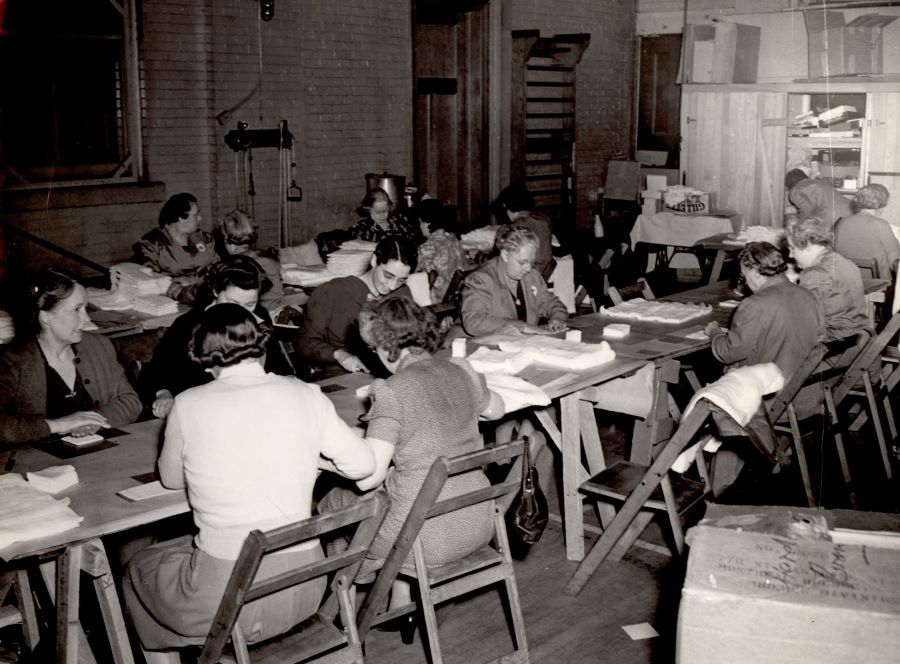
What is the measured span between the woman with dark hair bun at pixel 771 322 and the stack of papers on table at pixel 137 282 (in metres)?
3.96

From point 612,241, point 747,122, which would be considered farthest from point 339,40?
point 747,122

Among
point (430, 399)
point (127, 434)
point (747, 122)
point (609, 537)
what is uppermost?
point (747, 122)

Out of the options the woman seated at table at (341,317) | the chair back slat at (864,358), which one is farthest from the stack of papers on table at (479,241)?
the chair back slat at (864,358)

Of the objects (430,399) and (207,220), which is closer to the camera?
(430,399)

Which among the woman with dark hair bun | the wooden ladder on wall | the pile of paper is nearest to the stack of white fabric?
the woman with dark hair bun

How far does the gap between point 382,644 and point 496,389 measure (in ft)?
4.03

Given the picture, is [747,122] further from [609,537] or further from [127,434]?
[127,434]

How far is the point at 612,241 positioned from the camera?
13203mm

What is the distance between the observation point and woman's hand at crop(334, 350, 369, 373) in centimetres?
549

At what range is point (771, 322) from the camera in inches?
220

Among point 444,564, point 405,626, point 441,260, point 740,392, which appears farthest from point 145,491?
point 441,260

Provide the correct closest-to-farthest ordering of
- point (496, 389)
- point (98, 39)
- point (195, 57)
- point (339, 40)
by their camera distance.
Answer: point (496, 389) < point (98, 39) < point (195, 57) < point (339, 40)

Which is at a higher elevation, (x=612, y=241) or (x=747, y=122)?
(x=747, y=122)

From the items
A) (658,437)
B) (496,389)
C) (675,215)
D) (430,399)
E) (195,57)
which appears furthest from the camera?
(675,215)
